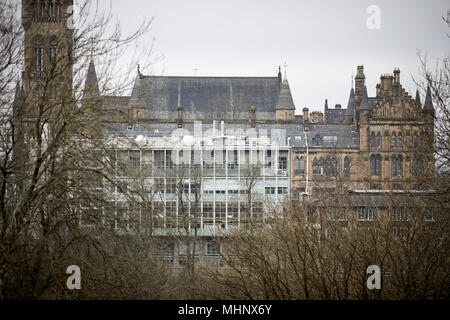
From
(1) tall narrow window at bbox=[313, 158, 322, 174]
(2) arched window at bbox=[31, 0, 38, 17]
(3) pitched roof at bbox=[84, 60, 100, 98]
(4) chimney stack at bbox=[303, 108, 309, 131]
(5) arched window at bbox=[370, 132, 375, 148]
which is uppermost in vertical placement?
(4) chimney stack at bbox=[303, 108, 309, 131]

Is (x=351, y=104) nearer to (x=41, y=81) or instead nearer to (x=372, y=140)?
(x=372, y=140)

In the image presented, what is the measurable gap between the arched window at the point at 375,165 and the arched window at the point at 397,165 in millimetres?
1525

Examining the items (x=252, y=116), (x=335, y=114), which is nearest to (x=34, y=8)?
(x=252, y=116)

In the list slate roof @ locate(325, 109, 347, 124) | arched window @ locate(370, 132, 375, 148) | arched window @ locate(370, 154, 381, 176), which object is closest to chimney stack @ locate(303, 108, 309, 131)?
arched window @ locate(370, 132, 375, 148)

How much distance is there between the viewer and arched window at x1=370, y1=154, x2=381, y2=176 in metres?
70.2

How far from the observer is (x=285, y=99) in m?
78.1

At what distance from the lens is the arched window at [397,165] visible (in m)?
70.1

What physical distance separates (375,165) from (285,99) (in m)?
14.3

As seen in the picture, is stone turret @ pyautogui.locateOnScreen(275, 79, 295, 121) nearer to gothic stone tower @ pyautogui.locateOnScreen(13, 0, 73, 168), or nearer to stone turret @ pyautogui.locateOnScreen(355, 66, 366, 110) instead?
stone turret @ pyautogui.locateOnScreen(355, 66, 366, 110)

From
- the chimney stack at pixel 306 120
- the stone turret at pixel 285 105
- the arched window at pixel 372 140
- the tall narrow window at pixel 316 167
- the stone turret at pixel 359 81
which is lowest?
the tall narrow window at pixel 316 167

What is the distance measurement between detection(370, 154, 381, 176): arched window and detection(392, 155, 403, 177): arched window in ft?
5.00

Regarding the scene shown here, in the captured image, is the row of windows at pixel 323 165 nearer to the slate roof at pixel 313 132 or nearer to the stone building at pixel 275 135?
the stone building at pixel 275 135

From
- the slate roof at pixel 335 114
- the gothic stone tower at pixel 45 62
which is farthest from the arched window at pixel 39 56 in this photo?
the slate roof at pixel 335 114
